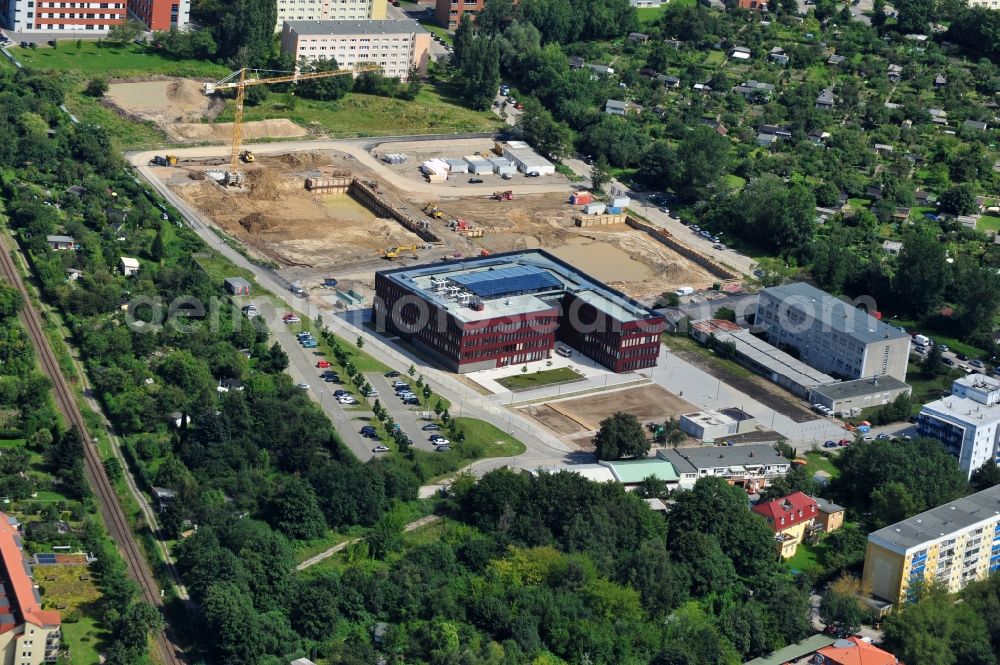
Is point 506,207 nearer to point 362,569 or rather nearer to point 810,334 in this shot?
point 810,334

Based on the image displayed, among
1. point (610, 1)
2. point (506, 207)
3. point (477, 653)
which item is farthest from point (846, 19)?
point (477, 653)

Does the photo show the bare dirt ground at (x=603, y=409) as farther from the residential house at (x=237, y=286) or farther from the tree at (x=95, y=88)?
the tree at (x=95, y=88)

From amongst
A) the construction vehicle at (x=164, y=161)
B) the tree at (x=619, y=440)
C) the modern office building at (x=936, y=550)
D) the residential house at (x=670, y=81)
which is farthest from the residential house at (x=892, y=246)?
the construction vehicle at (x=164, y=161)

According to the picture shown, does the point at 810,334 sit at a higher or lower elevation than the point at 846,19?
lower

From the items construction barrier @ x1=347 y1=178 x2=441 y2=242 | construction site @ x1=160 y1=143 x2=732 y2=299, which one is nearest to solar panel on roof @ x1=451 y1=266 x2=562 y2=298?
construction site @ x1=160 y1=143 x2=732 y2=299

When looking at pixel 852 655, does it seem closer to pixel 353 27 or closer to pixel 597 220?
pixel 597 220

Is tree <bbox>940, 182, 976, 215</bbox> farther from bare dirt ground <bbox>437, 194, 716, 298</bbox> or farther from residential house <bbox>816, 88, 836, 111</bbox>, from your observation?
bare dirt ground <bbox>437, 194, 716, 298</bbox>

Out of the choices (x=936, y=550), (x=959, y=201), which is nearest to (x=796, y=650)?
(x=936, y=550)
